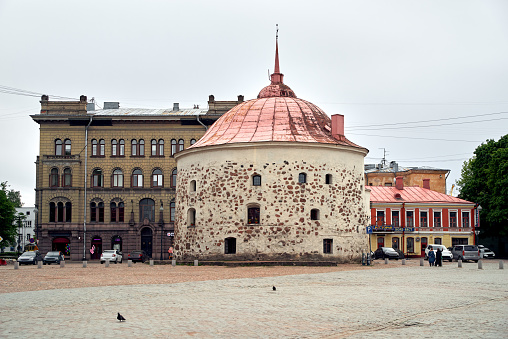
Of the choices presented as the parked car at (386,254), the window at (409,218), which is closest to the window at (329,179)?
the parked car at (386,254)

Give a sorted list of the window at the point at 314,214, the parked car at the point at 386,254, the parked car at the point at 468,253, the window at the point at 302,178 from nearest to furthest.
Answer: the window at the point at 314,214
the window at the point at 302,178
the parked car at the point at 468,253
the parked car at the point at 386,254

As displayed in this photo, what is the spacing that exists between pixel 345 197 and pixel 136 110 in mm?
34051

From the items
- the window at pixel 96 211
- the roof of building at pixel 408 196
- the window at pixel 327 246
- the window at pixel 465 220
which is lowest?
the window at pixel 327 246

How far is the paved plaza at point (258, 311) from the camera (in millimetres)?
11242

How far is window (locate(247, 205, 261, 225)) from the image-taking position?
39.6 m

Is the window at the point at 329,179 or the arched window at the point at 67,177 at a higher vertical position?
the arched window at the point at 67,177

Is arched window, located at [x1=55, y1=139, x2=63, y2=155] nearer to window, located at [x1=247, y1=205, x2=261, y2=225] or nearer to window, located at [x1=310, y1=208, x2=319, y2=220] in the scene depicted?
window, located at [x1=247, y1=205, x2=261, y2=225]

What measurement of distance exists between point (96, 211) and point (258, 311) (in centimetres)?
5076

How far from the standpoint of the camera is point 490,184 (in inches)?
2375

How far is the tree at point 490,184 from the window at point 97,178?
3907cm

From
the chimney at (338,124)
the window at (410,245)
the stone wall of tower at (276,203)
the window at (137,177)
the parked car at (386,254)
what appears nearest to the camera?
the stone wall of tower at (276,203)

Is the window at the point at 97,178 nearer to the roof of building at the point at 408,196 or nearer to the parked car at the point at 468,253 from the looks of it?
the roof of building at the point at 408,196

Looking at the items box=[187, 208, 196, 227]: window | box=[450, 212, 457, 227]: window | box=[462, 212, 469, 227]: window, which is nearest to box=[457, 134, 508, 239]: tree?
box=[462, 212, 469, 227]: window

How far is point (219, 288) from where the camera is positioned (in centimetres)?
2022
